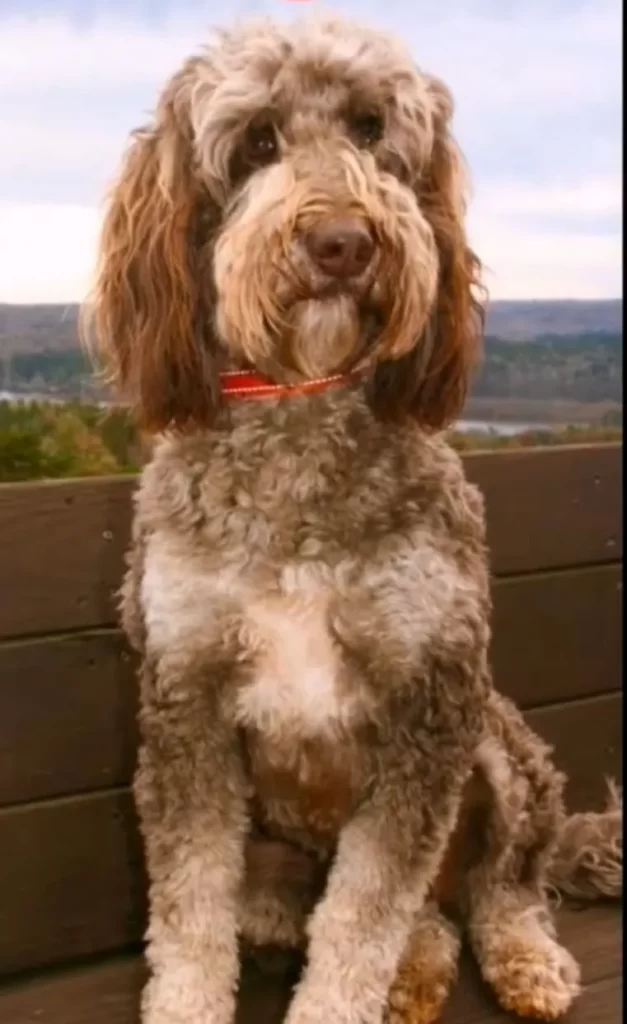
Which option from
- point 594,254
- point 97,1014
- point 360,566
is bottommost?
point 97,1014

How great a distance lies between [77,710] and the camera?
190 centimetres

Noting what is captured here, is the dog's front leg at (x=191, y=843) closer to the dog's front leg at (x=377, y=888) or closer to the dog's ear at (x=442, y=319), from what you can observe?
the dog's front leg at (x=377, y=888)

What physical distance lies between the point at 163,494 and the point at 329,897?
17.9 inches

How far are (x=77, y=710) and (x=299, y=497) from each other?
56 cm

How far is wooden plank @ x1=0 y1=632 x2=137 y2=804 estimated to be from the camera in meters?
1.86

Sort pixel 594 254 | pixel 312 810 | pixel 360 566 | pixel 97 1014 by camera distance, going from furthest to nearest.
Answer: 1. pixel 594 254
2. pixel 97 1014
3. pixel 312 810
4. pixel 360 566

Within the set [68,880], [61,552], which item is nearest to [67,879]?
[68,880]

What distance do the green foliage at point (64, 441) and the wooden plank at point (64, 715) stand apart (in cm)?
21

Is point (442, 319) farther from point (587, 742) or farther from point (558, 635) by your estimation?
point (587, 742)

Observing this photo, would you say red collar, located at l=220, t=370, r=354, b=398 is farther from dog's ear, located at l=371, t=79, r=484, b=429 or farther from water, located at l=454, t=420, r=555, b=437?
water, located at l=454, t=420, r=555, b=437

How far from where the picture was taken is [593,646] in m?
2.27

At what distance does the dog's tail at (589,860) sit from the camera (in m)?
2.06

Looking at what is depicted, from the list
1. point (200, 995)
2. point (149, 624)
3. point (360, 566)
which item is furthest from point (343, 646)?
point (200, 995)

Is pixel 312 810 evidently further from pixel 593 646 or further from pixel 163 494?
pixel 593 646
